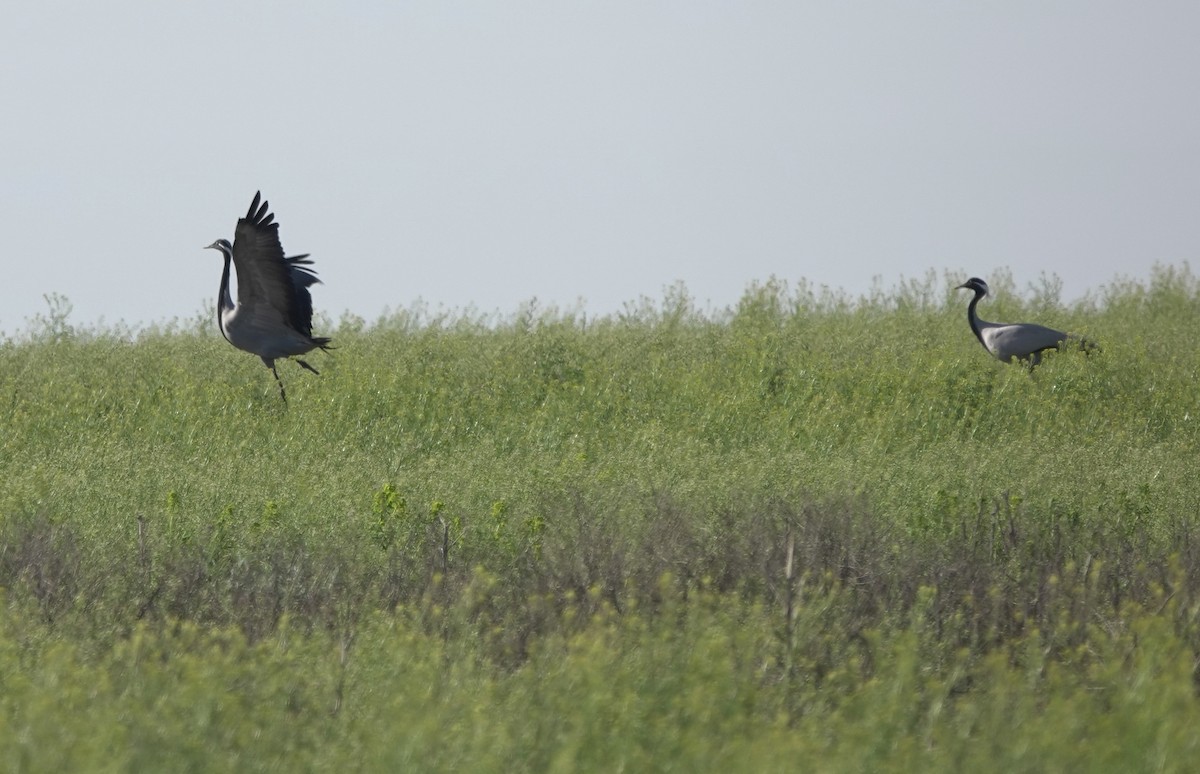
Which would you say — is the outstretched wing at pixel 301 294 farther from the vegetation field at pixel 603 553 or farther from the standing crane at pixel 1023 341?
the standing crane at pixel 1023 341

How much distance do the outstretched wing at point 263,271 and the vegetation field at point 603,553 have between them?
3.39 ft

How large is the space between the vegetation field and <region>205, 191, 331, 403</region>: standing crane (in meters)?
0.72

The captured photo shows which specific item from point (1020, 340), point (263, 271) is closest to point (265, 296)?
point (263, 271)

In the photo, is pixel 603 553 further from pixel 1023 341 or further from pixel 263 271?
pixel 1023 341

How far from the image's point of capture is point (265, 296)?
12.7m

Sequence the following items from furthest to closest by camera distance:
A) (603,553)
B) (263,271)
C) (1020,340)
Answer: (1020,340) < (263,271) < (603,553)

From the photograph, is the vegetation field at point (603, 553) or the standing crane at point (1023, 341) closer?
the vegetation field at point (603, 553)

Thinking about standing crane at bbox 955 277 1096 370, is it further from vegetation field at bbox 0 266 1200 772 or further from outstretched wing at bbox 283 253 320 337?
outstretched wing at bbox 283 253 320 337

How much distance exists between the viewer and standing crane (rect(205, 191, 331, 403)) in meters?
11.8

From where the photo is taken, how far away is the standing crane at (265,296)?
1180cm

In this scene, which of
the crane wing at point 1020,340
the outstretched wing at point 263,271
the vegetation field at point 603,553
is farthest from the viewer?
the crane wing at point 1020,340

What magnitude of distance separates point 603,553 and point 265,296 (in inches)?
228

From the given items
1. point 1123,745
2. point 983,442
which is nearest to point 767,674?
point 1123,745

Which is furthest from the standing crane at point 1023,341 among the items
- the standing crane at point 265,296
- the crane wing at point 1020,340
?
the standing crane at point 265,296
